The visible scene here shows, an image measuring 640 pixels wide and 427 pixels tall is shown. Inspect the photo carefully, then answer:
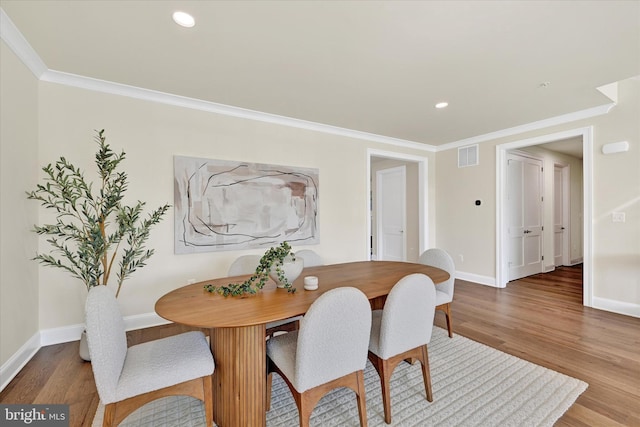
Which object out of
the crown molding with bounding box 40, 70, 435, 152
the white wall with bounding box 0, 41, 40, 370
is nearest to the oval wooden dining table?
the white wall with bounding box 0, 41, 40, 370

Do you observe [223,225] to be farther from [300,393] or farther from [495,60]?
[495,60]

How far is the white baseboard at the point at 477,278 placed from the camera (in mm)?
4598

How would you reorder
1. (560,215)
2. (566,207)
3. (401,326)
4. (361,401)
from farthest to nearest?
(566,207)
(560,215)
(401,326)
(361,401)

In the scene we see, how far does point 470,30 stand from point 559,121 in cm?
286

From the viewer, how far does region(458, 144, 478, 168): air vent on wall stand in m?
4.80

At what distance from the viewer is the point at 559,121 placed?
3.80 m

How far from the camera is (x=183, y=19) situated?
1832 mm

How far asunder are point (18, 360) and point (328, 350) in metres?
2.50

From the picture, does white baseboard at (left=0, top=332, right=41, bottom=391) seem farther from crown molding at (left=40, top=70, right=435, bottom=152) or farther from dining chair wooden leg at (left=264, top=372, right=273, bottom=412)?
crown molding at (left=40, top=70, right=435, bottom=152)

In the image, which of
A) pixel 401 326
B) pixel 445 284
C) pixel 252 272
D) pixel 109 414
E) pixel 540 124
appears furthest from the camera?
pixel 540 124

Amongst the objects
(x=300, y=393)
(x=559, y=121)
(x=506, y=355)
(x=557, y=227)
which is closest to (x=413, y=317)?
(x=300, y=393)

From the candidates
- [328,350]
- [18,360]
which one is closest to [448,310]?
[328,350]

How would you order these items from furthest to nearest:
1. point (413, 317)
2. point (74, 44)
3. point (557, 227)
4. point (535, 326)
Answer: point (557, 227) < point (535, 326) < point (74, 44) < point (413, 317)

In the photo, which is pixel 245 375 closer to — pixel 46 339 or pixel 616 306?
pixel 46 339
